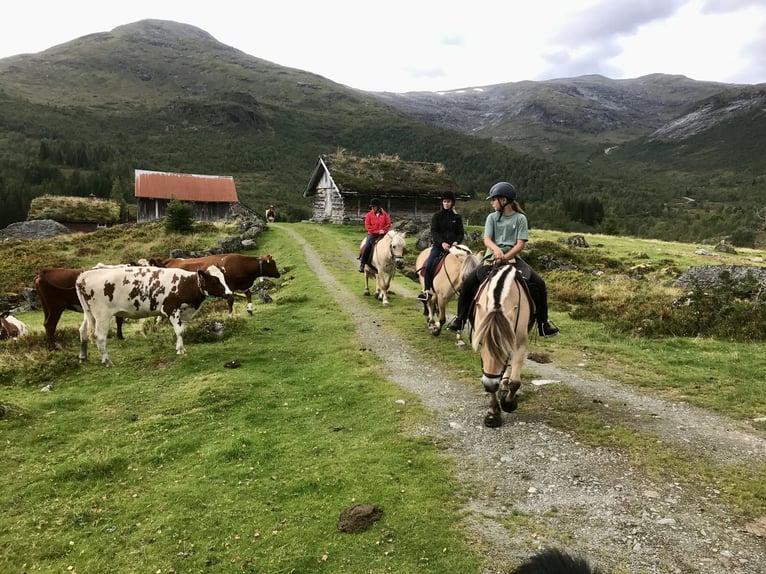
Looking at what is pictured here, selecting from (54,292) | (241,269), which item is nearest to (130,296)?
(54,292)

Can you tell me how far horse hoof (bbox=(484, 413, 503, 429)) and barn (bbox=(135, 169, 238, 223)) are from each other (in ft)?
189

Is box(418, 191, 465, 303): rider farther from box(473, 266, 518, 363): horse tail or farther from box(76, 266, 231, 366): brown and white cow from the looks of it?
box(76, 266, 231, 366): brown and white cow

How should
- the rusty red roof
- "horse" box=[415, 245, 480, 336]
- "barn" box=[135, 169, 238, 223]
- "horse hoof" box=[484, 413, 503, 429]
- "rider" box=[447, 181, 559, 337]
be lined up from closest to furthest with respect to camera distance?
"horse hoof" box=[484, 413, 503, 429] → "rider" box=[447, 181, 559, 337] → "horse" box=[415, 245, 480, 336] → the rusty red roof → "barn" box=[135, 169, 238, 223]

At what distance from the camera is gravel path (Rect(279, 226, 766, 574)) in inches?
154

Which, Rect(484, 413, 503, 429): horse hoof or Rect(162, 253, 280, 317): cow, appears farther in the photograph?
Rect(162, 253, 280, 317): cow

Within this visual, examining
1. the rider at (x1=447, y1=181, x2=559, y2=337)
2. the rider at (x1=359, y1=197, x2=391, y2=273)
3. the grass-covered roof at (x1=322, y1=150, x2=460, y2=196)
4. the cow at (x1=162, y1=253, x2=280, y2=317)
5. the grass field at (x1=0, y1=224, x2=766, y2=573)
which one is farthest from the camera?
the grass-covered roof at (x1=322, y1=150, x2=460, y2=196)

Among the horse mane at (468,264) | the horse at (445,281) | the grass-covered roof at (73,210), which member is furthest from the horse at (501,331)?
the grass-covered roof at (73,210)

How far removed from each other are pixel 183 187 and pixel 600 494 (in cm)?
6367

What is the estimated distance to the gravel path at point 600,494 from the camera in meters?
3.92

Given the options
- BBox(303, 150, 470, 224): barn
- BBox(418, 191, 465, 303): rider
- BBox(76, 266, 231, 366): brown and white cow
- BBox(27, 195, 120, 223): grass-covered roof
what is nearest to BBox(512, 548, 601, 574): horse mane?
BBox(418, 191, 465, 303): rider

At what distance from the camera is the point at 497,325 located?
632 centimetres

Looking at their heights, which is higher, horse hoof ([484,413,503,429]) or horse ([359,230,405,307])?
horse ([359,230,405,307])

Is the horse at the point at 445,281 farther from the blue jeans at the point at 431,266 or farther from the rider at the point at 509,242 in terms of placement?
the rider at the point at 509,242

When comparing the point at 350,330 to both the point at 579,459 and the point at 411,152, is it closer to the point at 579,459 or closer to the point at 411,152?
the point at 579,459
